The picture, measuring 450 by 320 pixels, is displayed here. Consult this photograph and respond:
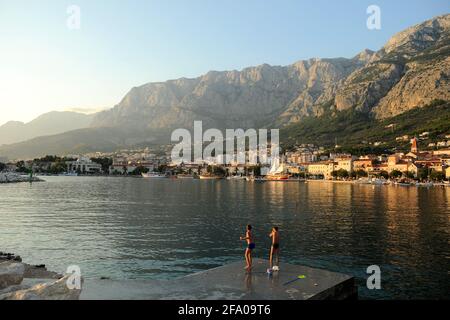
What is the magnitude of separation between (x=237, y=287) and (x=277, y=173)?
182519mm

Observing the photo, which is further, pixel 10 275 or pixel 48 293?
pixel 10 275

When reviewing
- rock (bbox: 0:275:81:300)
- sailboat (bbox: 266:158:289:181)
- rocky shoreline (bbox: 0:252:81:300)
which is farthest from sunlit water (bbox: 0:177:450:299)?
sailboat (bbox: 266:158:289:181)

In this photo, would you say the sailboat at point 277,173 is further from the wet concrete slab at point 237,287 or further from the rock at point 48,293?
the rock at point 48,293

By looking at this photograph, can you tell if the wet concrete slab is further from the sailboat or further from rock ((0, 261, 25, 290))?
the sailboat

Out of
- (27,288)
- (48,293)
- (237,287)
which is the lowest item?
(237,287)

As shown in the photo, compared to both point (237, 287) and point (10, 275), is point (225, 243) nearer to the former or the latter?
point (237, 287)

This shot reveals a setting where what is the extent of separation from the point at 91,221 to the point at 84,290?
1008 inches

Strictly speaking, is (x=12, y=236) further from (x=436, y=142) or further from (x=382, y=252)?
(x=436, y=142)

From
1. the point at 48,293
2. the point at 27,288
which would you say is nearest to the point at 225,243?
the point at 27,288

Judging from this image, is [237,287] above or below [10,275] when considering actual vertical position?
below

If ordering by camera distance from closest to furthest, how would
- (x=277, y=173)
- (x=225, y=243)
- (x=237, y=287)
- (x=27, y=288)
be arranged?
(x=27, y=288)
(x=237, y=287)
(x=225, y=243)
(x=277, y=173)

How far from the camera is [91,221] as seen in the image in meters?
36.2

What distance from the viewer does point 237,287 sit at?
1205 centimetres

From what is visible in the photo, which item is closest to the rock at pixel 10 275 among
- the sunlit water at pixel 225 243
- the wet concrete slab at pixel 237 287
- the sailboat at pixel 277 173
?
the wet concrete slab at pixel 237 287
